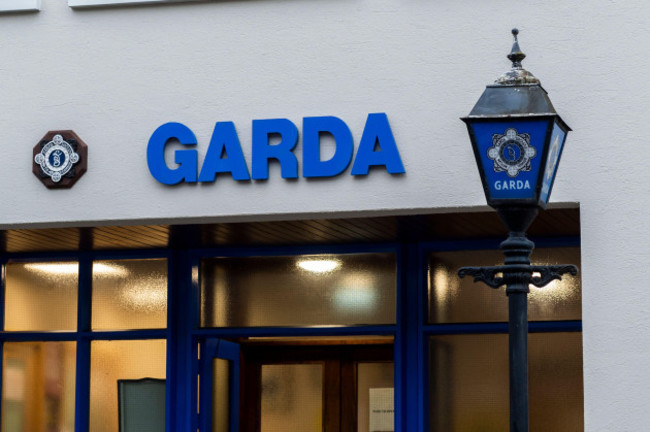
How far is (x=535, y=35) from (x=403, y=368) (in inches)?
123

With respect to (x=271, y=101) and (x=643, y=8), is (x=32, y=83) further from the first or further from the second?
(x=643, y=8)

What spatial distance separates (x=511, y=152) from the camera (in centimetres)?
654

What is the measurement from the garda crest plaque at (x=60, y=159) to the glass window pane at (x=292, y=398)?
352 cm

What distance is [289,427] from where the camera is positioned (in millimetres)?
13234

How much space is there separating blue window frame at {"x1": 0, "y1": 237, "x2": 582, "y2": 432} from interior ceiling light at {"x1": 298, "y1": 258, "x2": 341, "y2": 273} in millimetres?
93

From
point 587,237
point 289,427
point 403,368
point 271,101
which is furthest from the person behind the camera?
point 289,427

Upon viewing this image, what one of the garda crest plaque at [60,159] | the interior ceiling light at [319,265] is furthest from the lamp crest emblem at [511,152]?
the interior ceiling light at [319,265]

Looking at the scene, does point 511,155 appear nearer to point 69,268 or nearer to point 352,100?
point 352,100

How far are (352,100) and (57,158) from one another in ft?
7.96

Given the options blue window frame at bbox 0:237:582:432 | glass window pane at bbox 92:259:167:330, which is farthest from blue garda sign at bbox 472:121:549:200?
glass window pane at bbox 92:259:167:330

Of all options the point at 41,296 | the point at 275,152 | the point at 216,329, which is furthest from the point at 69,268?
the point at 275,152

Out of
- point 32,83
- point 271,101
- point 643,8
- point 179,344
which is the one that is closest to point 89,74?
point 32,83

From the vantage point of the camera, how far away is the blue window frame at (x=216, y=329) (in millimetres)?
11406

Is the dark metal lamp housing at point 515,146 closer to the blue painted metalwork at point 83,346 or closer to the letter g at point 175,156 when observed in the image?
the letter g at point 175,156
